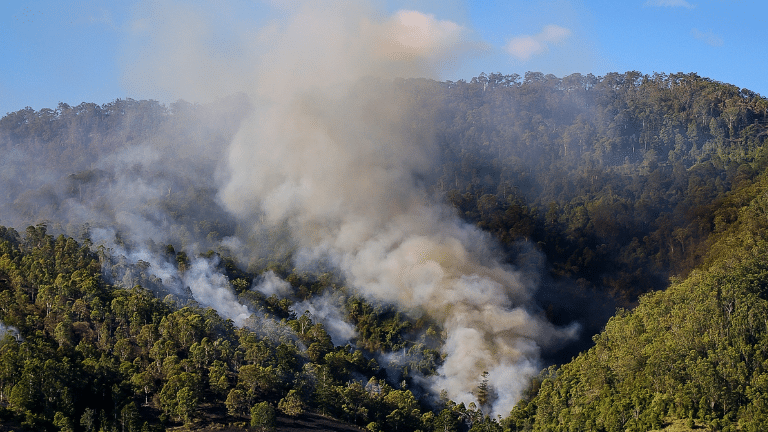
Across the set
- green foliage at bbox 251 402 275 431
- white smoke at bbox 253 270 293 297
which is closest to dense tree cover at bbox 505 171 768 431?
green foliage at bbox 251 402 275 431

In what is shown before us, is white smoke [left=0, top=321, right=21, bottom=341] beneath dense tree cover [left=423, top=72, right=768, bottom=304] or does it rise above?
beneath

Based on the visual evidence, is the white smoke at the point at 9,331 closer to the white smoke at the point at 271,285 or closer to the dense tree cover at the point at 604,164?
the white smoke at the point at 271,285

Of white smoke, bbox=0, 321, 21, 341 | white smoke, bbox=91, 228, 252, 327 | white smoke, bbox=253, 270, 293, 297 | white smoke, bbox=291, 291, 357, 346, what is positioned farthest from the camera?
white smoke, bbox=253, 270, 293, 297

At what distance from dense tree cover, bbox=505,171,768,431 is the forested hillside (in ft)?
0.89

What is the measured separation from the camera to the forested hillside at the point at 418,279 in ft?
277

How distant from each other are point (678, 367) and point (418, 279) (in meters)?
46.1

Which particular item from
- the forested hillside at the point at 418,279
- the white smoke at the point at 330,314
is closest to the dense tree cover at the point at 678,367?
the forested hillside at the point at 418,279

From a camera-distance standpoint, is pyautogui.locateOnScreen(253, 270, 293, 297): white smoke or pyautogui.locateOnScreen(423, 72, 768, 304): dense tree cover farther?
pyautogui.locateOnScreen(423, 72, 768, 304): dense tree cover

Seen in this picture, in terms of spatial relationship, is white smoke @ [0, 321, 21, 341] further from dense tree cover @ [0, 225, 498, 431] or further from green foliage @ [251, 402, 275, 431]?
green foliage @ [251, 402, 275, 431]

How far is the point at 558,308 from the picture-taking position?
400 ft

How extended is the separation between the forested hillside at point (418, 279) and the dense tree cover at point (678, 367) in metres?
0.27

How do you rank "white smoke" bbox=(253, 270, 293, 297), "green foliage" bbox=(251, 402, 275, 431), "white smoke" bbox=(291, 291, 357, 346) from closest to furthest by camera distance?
"green foliage" bbox=(251, 402, 275, 431)
"white smoke" bbox=(291, 291, 357, 346)
"white smoke" bbox=(253, 270, 293, 297)

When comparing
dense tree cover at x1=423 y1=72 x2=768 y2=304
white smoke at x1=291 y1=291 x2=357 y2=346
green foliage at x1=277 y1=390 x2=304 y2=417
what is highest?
dense tree cover at x1=423 y1=72 x2=768 y2=304

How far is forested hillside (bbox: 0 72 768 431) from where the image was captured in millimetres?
84312
